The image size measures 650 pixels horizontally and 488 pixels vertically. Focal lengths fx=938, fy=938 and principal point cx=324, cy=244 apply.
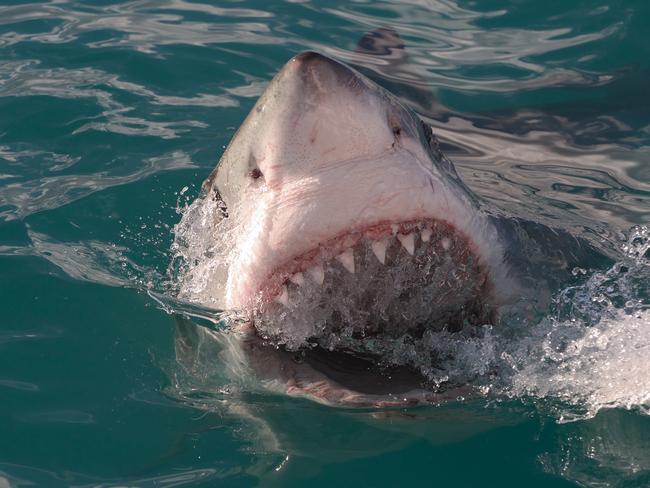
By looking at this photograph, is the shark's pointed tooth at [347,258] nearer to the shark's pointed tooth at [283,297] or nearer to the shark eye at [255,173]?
the shark's pointed tooth at [283,297]

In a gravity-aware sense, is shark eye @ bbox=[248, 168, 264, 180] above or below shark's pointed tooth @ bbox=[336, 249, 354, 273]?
above

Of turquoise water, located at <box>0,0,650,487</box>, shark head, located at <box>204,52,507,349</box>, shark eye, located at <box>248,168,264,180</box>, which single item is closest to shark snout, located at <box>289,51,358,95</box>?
shark head, located at <box>204,52,507,349</box>

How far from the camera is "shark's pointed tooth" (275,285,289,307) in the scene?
2.45 meters

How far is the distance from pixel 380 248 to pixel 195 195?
2.32 m

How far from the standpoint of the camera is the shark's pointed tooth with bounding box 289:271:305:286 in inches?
94.9

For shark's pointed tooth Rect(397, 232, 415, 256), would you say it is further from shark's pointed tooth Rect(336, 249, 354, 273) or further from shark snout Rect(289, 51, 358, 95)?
shark snout Rect(289, 51, 358, 95)

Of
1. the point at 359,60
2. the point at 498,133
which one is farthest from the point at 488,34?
the point at 498,133

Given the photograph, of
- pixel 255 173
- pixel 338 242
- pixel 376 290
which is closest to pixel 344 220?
pixel 338 242

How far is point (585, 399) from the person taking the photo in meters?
2.54

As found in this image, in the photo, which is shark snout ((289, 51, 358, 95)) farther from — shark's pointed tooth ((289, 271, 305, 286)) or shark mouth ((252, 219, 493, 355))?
shark's pointed tooth ((289, 271, 305, 286))

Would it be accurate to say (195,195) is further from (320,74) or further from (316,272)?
(320,74)

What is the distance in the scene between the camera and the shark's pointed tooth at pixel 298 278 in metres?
2.41

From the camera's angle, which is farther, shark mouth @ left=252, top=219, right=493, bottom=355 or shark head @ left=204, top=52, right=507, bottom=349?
shark mouth @ left=252, top=219, right=493, bottom=355

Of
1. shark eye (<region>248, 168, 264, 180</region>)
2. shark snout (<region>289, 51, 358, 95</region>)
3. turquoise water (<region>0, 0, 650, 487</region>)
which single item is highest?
shark snout (<region>289, 51, 358, 95</region>)
